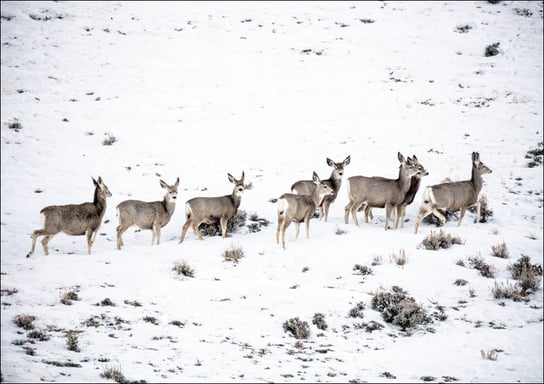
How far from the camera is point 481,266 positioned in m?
11.6

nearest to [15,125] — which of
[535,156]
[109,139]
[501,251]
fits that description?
[109,139]

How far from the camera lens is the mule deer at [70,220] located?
1251 cm

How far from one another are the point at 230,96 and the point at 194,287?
17430mm

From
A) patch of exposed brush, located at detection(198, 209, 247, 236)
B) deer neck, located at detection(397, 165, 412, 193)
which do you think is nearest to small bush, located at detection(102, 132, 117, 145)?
patch of exposed brush, located at detection(198, 209, 247, 236)

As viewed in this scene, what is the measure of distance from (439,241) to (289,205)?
3885 mm

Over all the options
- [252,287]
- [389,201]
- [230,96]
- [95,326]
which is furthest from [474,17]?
[95,326]

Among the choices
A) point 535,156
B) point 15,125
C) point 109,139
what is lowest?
point 535,156

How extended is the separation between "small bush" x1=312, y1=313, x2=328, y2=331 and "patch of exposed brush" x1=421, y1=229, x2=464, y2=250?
4.62 metres

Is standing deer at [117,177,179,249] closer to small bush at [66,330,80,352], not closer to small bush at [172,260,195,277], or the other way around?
small bush at [172,260,195,277]

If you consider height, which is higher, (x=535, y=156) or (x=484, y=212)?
(x=535, y=156)

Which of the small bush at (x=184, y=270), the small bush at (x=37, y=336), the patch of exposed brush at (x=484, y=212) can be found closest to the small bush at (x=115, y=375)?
the small bush at (x=37, y=336)

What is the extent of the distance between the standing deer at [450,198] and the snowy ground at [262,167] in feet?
1.91

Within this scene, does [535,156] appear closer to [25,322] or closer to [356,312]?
[356,312]

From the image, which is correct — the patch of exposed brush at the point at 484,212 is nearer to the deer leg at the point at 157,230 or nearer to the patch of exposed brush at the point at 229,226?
the patch of exposed brush at the point at 229,226
